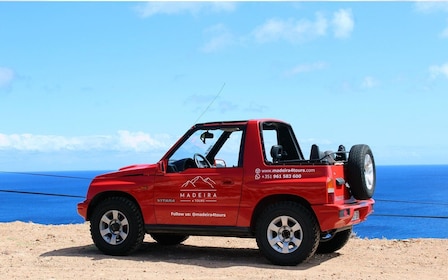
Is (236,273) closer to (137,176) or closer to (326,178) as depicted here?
(326,178)

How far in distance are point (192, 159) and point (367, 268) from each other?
2996 millimetres

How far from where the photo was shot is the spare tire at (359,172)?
26.6 ft

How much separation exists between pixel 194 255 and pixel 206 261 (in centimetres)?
67

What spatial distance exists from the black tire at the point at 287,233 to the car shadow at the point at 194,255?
0.16 m

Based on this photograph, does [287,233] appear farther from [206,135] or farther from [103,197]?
[103,197]

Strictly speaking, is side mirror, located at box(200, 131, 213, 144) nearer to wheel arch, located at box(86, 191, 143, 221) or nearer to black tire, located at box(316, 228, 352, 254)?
wheel arch, located at box(86, 191, 143, 221)

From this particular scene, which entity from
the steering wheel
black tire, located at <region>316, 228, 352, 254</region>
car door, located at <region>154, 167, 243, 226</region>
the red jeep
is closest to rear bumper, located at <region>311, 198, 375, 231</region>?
the red jeep

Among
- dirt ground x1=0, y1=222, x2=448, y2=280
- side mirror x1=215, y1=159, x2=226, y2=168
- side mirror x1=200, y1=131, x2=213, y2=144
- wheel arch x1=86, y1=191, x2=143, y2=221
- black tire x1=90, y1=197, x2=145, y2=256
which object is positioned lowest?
dirt ground x1=0, y1=222, x2=448, y2=280

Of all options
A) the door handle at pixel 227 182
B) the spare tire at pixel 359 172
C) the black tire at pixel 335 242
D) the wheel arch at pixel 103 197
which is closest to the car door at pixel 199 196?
the door handle at pixel 227 182

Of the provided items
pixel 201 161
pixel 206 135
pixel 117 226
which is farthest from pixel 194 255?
pixel 206 135

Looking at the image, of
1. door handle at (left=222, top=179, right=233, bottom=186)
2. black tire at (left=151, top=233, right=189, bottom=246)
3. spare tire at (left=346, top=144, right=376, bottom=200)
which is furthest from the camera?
black tire at (left=151, top=233, right=189, bottom=246)

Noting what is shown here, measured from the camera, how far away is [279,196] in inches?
318

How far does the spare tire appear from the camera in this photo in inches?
320

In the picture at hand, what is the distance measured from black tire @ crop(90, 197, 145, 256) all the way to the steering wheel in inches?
45.4
